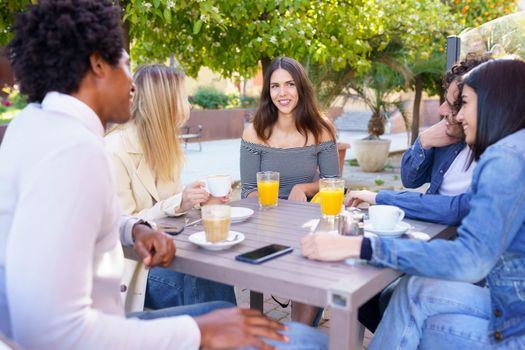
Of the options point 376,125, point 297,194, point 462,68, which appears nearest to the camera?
point 462,68

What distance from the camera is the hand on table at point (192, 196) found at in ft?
7.92

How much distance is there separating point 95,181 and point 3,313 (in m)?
0.48

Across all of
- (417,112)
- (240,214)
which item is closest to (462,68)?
(240,214)

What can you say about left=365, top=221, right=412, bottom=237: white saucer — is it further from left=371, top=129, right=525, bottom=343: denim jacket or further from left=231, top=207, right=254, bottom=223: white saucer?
left=231, top=207, right=254, bottom=223: white saucer

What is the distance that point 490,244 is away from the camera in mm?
1558

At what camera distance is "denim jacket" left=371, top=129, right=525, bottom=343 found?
156 centimetres

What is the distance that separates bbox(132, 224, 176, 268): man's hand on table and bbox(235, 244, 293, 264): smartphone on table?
0.23 m

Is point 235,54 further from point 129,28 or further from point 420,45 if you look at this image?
point 420,45

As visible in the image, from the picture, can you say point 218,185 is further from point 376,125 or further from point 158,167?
point 376,125

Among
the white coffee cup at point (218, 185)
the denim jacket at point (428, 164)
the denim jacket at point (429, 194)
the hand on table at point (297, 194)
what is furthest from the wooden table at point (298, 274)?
the hand on table at point (297, 194)

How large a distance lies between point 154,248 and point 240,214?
0.60 m

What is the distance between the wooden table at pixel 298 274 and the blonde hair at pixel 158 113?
0.68 meters

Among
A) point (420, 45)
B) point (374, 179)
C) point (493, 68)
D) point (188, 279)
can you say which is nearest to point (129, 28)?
point (188, 279)

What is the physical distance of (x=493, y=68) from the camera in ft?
Answer: 5.71
